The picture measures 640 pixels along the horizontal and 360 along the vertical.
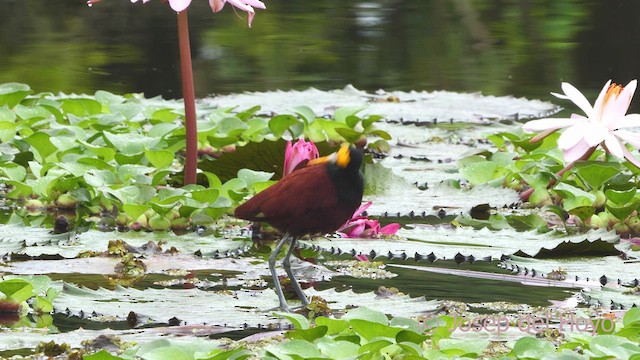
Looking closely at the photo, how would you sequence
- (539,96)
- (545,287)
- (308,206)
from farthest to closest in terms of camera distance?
(539,96) → (545,287) → (308,206)

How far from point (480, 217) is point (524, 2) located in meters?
7.87

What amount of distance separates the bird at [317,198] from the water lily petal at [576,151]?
915 mm

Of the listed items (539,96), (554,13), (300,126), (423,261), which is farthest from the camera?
(554,13)

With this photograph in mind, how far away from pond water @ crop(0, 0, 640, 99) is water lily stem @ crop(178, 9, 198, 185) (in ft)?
10.6

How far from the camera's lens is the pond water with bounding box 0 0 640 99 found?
7492 mm

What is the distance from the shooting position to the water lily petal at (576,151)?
345 centimetres

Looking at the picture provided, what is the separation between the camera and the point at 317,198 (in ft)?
8.87

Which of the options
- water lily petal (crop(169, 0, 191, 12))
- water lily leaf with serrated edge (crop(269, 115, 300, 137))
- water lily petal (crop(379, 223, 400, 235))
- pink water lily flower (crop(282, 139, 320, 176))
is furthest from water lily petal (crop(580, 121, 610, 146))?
water lily leaf with serrated edge (crop(269, 115, 300, 137))

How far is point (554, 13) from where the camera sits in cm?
1079

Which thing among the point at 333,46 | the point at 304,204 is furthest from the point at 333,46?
the point at 304,204

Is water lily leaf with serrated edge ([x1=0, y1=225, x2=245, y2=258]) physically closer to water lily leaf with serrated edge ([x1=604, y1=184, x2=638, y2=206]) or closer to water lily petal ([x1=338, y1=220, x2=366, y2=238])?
water lily petal ([x1=338, y1=220, x2=366, y2=238])

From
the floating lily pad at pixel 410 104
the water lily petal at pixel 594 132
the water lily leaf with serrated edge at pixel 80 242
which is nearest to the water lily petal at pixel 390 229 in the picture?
the water lily leaf with serrated edge at pixel 80 242

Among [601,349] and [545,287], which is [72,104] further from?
[601,349]

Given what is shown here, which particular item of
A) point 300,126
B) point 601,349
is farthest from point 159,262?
point 300,126
